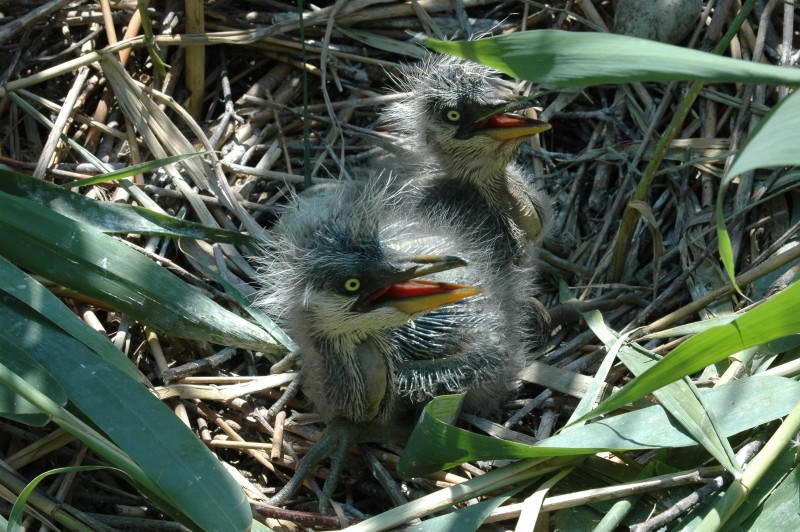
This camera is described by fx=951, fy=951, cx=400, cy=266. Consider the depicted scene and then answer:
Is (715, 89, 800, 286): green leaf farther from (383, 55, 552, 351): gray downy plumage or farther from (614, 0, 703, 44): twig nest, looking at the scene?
(614, 0, 703, 44): twig nest

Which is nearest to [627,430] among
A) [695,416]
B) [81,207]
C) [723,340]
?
[695,416]

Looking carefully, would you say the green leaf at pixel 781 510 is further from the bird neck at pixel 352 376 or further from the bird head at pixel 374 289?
the bird neck at pixel 352 376

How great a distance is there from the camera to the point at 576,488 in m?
2.15

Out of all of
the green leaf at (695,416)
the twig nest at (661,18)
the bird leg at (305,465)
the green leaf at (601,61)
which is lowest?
the bird leg at (305,465)

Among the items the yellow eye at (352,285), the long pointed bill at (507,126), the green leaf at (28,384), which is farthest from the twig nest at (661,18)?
the green leaf at (28,384)

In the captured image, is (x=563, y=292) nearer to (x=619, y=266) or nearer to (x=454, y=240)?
(x=619, y=266)

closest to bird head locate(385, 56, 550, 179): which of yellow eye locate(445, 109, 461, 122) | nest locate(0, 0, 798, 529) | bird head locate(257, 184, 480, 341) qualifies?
yellow eye locate(445, 109, 461, 122)

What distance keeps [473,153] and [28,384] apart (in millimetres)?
1600

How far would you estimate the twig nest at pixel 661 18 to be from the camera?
11.0 ft

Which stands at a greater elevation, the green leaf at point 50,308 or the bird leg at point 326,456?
the green leaf at point 50,308

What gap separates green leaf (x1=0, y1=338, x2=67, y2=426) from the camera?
188 centimetres

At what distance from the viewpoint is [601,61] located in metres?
1.54

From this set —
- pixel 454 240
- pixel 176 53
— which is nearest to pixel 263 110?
pixel 176 53

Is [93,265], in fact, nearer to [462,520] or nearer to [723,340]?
[462,520]
